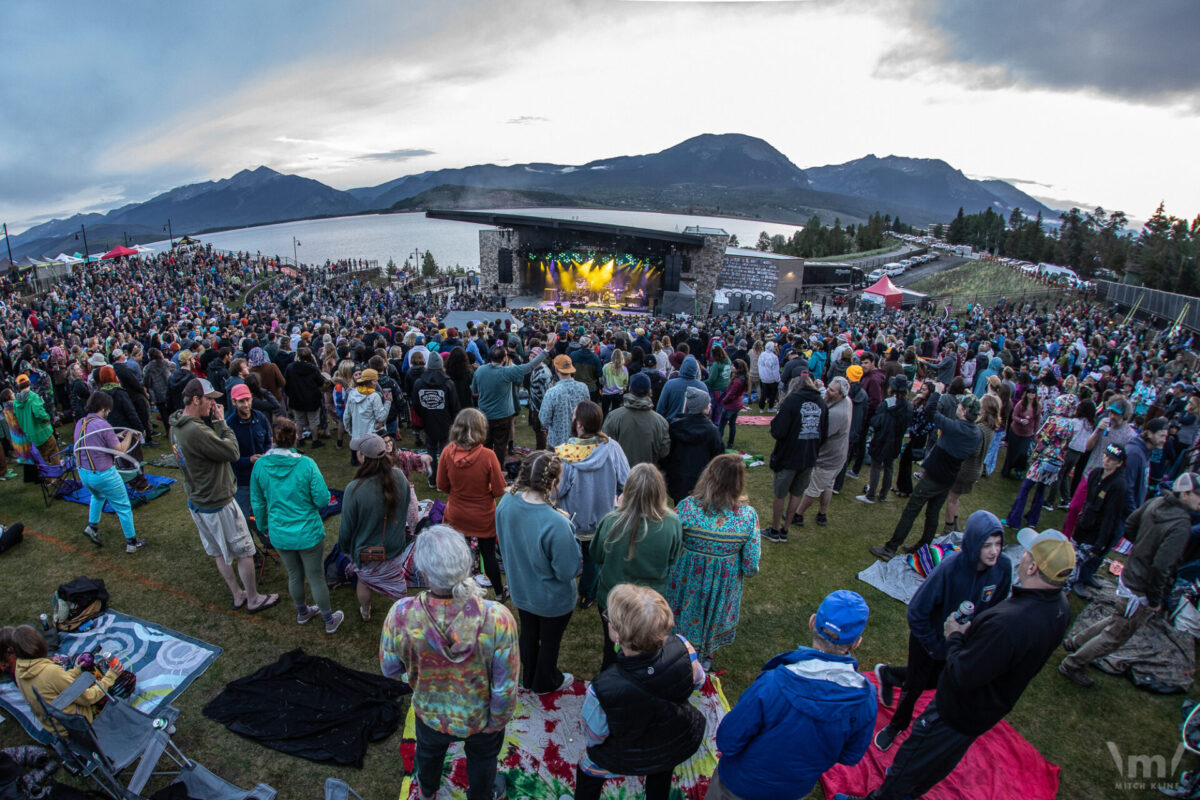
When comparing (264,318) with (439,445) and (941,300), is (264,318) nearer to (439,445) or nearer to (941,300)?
(439,445)

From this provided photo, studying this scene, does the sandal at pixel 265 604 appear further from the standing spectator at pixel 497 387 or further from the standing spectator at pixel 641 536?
the standing spectator at pixel 641 536

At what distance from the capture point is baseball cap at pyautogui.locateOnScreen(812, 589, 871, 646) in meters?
2.00

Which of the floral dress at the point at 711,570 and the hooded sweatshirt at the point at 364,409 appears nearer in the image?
the floral dress at the point at 711,570

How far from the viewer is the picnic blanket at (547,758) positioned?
2771mm

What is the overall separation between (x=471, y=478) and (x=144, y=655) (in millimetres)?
2516

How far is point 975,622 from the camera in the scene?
2369mm

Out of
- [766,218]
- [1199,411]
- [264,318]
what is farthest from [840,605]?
[766,218]

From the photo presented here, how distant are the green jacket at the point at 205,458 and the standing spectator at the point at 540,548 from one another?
2.29 meters

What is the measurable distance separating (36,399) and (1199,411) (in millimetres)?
12955

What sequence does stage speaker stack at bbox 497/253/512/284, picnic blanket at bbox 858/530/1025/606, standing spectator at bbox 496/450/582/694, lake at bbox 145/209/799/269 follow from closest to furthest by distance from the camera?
standing spectator at bbox 496/450/582/694 → picnic blanket at bbox 858/530/1025/606 → stage speaker stack at bbox 497/253/512/284 → lake at bbox 145/209/799/269

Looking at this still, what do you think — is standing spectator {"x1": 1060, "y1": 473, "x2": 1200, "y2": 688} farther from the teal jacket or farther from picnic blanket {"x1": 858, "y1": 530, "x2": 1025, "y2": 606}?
the teal jacket

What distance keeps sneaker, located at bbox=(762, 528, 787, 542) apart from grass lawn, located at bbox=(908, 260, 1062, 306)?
39.2m

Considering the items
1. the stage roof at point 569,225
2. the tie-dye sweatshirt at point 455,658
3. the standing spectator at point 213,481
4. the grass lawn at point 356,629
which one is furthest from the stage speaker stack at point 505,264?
the tie-dye sweatshirt at point 455,658

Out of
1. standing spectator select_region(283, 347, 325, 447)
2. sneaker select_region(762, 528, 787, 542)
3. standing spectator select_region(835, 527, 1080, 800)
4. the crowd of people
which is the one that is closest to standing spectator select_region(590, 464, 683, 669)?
the crowd of people
